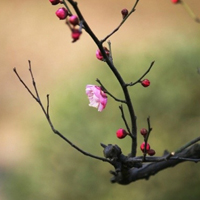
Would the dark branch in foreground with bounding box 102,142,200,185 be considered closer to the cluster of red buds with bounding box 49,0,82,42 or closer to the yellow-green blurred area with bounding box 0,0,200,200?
the cluster of red buds with bounding box 49,0,82,42

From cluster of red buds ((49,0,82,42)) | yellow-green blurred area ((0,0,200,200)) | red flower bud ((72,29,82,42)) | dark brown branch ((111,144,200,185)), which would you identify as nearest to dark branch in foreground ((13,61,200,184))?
dark brown branch ((111,144,200,185))

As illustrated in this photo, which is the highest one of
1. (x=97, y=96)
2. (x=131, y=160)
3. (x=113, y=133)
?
(x=113, y=133)

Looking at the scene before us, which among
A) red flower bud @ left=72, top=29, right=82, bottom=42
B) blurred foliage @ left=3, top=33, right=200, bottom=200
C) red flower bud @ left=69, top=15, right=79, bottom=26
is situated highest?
blurred foliage @ left=3, top=33, right=200, bottom=200

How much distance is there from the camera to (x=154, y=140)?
1946mm

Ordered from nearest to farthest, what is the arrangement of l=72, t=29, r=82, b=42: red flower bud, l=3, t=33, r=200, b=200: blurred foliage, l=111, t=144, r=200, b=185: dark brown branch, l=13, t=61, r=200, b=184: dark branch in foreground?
1. l=72, t=29, r=82, b=42: red flower bud
2. l=13, t=61, r=200, b=184: dark branch in foreground
3. l=111, t=144, r=200, b=185: dark brown branch
4. l=3, t=33, r=200, b=200: blurred foliage

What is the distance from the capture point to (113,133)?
2.12 meters

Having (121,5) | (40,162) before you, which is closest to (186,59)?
(40,162)

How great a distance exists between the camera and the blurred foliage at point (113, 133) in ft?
6.24

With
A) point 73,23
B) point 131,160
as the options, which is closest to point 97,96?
point 131,160

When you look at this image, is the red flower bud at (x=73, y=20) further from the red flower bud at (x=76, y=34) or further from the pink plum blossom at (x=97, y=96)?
the pink plum blossom at (x=97, y=96)

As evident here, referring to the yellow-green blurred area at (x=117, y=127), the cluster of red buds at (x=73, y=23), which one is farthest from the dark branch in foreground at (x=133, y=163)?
the yellow-green blurred area at (x=117, y=127)

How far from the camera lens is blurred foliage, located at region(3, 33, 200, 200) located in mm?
1901

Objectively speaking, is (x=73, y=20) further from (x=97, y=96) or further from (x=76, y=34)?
(x=97, y=96)

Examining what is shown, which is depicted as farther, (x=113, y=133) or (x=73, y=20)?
(x=113, y=133)
